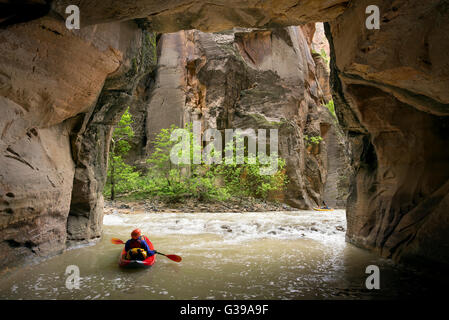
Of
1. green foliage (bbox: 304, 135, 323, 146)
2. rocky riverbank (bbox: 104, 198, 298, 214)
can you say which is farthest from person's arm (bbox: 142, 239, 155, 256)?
green foliage (bbox: 304, 135, 323, 146)

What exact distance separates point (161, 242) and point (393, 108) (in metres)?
5.69

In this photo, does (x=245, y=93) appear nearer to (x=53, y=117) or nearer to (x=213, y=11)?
(x=213, y=11)

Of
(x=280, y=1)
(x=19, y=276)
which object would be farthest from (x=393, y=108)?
(x=19, y=276)

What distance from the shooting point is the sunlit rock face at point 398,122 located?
3.25 m

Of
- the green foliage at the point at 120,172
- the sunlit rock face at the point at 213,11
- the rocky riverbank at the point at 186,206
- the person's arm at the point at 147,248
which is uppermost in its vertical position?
the sunlit rock face at the point at 213,11

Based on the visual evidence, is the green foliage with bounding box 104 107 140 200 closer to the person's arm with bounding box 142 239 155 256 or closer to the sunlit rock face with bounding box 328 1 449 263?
the person's arm with bounding box 142 239 155 256

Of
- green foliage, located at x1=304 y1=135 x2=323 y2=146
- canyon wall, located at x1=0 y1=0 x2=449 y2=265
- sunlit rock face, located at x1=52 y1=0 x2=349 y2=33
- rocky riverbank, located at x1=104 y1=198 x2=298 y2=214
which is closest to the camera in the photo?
canyon wall, located at x1=0 y1=0 x2=449 y2=265

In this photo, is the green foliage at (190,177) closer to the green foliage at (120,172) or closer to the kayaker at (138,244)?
the green foliage at (120,172)

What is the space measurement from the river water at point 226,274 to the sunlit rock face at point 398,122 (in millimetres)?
648

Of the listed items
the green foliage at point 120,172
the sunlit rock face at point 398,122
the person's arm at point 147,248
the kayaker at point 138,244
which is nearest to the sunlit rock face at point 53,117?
the kayaker at point 138,244

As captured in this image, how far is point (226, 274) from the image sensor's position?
4.02 m

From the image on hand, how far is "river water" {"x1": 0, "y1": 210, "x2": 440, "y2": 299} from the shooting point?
3.28 meters

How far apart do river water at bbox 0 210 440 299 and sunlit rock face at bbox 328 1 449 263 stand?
0.65 m

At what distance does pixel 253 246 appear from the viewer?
6031 millimetres
